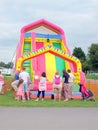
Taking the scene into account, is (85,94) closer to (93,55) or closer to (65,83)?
(65,83)

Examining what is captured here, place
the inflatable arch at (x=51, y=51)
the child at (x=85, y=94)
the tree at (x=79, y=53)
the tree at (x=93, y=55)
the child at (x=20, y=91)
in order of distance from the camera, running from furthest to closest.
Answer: the tree at (x=79, y=53)
the tree at (x=93, y=55)
the inflatable arch at (x=51, y=51)
the child at (x=85, y=94)
the child at (x=20, y=91)

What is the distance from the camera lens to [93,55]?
92.3 metres

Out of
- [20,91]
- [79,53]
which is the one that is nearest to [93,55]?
[79,53]

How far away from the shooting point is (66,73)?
20.1m

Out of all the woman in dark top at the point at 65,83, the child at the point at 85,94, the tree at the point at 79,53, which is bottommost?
the child at the point at 85,94

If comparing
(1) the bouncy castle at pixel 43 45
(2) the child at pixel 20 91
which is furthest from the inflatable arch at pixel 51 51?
(2) the child at pixel 20 91

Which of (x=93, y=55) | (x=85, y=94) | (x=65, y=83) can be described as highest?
(x=93, y=55)

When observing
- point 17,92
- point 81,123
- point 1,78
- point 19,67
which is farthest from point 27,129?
point 1,78

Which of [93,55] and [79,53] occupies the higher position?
[79,53]

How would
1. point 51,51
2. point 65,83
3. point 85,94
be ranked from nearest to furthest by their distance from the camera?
point 85,94, point 65,83, point 51,51

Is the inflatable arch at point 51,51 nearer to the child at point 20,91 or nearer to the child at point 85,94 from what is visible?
the child at point 85,94

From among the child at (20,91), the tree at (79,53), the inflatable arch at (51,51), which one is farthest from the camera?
the tree at (79,53)

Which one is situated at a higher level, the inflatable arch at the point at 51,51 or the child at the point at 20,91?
the inflatable arch at the point at 51,51

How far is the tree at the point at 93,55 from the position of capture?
91725 mm
